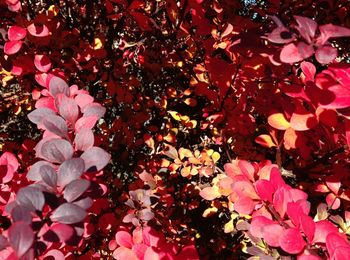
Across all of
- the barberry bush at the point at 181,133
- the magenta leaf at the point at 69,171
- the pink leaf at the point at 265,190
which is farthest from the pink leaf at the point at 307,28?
the magenta leaf at the point at 69,171

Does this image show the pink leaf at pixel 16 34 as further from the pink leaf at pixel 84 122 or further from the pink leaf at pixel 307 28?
the pink leaf at pixel 307 28

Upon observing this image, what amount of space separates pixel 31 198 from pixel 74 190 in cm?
8

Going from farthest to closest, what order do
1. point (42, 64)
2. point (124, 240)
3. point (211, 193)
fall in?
point (211, 193)
point (42, 64)
point (124, 240)

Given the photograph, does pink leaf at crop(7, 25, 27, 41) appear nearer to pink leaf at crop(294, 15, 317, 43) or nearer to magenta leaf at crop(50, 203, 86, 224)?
magenta leaf at crop(50, 203, 86, 224)

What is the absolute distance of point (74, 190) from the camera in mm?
664

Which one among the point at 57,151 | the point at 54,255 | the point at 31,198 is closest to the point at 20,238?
the point at 31,198

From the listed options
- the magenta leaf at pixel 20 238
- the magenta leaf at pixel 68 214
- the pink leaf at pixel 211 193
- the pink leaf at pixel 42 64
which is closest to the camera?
the magenta leaf at pixel 20 238

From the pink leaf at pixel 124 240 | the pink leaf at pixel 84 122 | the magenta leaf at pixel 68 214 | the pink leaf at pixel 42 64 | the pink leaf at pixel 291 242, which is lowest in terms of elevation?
the pink leaf at pixel 124 240

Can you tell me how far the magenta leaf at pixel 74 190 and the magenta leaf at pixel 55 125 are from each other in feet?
0.71

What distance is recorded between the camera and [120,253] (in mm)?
1064

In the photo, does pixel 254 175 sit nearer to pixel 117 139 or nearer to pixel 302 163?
pixel 302 163

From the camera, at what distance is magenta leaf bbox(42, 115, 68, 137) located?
0.84 m

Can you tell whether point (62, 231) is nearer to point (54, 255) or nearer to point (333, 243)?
point (54, 255)

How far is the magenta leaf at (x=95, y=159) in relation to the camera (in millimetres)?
788
